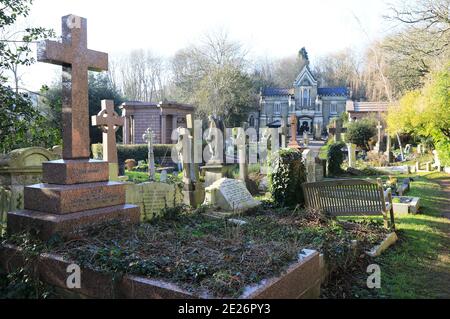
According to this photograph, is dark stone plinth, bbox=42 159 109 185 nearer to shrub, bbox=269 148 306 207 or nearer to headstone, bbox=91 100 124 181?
shrub, bbox=269 148 306 207

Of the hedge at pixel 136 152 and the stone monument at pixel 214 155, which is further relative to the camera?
the hedge at pixel 136 152

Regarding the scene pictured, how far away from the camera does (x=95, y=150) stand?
2236cm

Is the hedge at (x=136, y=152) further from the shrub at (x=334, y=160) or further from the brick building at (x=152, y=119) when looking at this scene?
the shrub at (x=334, y=160)

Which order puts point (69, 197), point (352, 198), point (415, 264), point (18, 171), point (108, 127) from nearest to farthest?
point (69, 197) → point (415, 264) → point (18, 171) → point (352, 198) → point (108, 127)

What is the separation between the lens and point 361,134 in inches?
1193

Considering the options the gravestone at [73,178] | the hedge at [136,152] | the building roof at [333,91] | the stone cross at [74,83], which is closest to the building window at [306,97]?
the building roof at [333,91]

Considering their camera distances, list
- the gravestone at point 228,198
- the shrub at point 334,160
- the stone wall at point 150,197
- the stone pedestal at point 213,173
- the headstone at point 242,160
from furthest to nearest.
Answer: the shrub at point 334,160 < the headstone at point 242,160 < the stone pedestal at point 213,173 < the gravestone at point 228,198 < the stone wall at point 150,197

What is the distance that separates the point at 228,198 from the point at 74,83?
159 inches

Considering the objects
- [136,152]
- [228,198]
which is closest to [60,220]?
[228,198]

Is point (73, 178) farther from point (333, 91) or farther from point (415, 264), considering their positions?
point (333, 91)

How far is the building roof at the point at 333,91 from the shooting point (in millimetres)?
54344

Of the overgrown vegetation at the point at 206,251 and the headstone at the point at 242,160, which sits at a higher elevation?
the headstone at the point at 242,160
